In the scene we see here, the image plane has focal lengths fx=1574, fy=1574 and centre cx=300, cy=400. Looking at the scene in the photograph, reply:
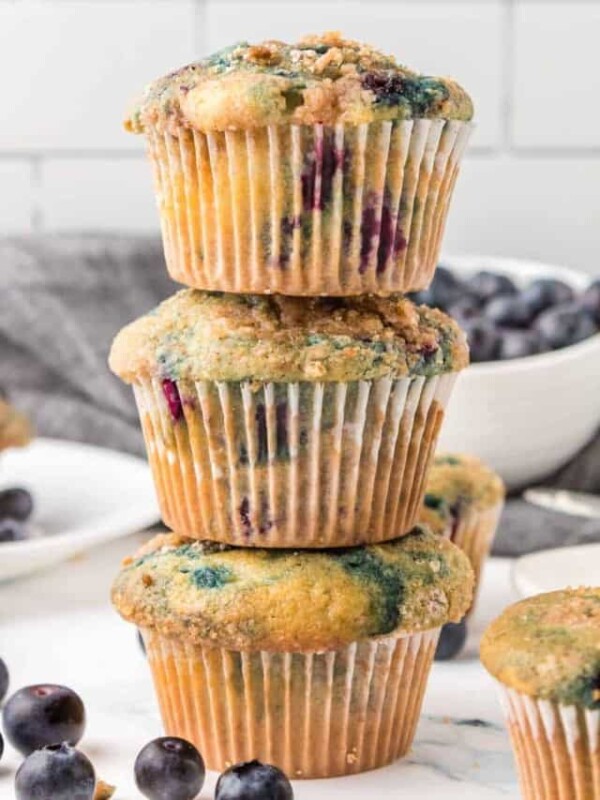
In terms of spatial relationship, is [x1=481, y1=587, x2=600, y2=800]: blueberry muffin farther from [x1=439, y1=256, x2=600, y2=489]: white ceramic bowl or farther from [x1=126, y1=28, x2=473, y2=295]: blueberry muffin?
[x1=439, y1=256, x2=600, y2=489]: white ceramic bowl

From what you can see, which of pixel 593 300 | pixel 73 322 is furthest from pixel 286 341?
pixel 73 322

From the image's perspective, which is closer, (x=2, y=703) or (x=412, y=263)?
(x=412, y=263)

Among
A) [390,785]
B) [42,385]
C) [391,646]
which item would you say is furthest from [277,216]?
[42,385]

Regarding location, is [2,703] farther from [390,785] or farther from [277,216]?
[277,216]

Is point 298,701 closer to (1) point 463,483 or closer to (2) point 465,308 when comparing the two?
(1) point 463,483

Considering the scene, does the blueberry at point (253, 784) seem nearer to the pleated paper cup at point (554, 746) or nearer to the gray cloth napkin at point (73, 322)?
the pleated paper cup at point (554, 746)

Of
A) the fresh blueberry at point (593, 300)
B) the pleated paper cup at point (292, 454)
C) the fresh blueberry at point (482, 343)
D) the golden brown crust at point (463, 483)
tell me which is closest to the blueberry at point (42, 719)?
the pleated paper cup at point (292, 454)
